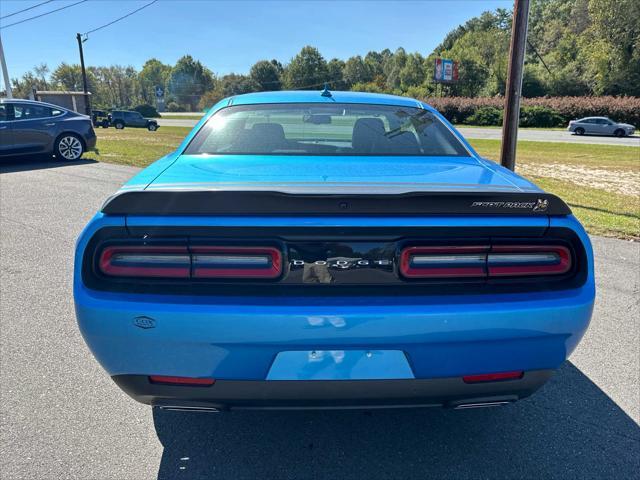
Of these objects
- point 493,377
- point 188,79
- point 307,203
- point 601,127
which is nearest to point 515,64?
point 493,377

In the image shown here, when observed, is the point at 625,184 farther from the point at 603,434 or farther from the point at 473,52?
the point at 473,52

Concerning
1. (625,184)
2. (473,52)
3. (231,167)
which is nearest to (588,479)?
(231,167)

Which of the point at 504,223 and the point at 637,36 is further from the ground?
the point at 637,36

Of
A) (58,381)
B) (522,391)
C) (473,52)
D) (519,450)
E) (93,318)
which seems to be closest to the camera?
(93,318)

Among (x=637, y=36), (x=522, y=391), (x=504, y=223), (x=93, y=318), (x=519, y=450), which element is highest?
(x=637, y=36)

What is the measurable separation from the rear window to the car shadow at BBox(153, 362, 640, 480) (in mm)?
1439

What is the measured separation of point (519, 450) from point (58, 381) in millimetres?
2524

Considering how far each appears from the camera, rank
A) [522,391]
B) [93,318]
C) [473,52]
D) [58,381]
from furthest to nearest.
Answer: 1. [473,52]
2. [58,381]
3. [522,391]
4. [93,318]

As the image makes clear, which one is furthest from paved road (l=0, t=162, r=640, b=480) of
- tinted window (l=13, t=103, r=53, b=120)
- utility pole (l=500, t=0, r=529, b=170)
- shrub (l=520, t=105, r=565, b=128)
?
shrub (l=520, t=105, r=565, b=128)

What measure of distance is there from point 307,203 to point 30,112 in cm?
1146

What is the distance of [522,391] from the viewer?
1.90 m

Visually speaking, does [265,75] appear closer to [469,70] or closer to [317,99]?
[469,70]

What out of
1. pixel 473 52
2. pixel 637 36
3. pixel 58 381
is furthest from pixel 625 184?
pixel 473 52

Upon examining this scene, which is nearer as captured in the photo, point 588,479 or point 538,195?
point 538,195
